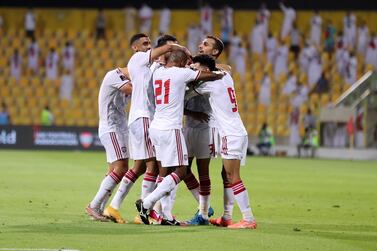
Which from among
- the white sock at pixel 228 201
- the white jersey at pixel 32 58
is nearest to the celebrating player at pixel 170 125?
the white sock at pixel 228 201

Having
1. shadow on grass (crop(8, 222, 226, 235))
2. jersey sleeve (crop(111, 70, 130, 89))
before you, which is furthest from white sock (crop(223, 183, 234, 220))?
jersey sleeve (crop(111, 70, 130, 89))

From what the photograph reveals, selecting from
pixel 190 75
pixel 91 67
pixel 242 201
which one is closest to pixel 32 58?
pixel 91 67

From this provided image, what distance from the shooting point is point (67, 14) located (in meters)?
42.5

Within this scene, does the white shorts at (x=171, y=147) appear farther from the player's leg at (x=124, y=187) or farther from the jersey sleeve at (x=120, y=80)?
the jersey sleeve at (x=120, y=80)

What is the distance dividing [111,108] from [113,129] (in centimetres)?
28

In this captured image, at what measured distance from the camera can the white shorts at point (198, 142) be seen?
40.3ft

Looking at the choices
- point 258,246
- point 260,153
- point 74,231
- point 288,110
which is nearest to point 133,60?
point 74,231

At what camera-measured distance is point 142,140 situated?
12.1 m

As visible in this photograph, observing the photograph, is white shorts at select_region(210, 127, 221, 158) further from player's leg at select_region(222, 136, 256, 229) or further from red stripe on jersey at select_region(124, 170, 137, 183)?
red stripe on jersey at select_region(124, 170, 137, 183)

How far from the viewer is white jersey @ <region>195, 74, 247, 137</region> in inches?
460

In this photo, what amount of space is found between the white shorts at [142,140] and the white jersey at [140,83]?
79mm

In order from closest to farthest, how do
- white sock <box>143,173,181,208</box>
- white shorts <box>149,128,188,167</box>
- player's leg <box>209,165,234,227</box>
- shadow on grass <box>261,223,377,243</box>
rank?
shadow on grass <box>261,223,377,243</box>, white sock <box>143,173,181,208</box>, white shorts <box>149,128,188,167</box>, player's leg <box>209,165,234,227</box>

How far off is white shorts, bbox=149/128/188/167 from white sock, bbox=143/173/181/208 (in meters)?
0.16

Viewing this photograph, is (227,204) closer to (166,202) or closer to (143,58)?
(166,202)
